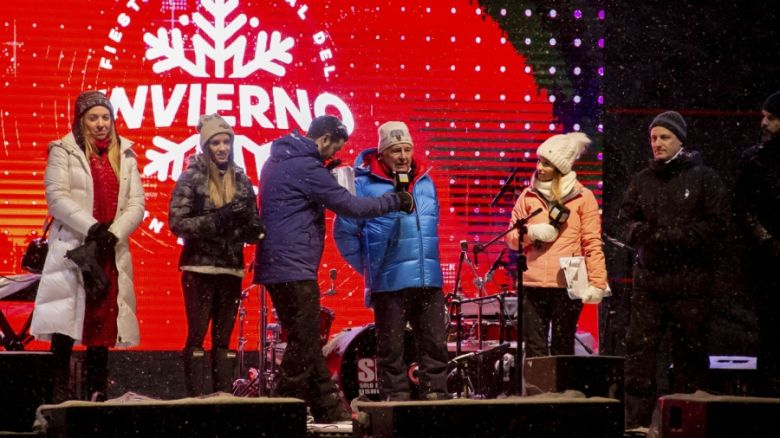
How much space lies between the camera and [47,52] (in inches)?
358

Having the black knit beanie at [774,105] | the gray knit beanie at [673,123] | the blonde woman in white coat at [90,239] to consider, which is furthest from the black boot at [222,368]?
the black knit beanie at [774,105]

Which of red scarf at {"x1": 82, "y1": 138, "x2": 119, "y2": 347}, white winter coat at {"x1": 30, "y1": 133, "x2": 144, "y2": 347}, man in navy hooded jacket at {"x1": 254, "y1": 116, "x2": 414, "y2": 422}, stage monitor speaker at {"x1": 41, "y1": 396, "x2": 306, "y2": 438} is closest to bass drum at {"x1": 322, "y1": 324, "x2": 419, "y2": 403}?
man in navy hooded jacket at {"x1": 254, "y1": 116, "x2": 414, "y2": 422}

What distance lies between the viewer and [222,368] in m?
6.08

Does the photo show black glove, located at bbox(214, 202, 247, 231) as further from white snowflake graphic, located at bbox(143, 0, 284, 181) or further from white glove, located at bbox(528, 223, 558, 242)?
white snowflake graphic, located at bbox(143, 0, 284, 181)

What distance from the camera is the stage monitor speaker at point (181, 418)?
3.65m

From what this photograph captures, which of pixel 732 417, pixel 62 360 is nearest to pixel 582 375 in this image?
pixel 732 417

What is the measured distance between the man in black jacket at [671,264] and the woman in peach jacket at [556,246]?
340mm

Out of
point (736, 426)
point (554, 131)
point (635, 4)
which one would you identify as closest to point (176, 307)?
point (554, 131)

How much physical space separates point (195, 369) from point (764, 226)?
351 centimetres

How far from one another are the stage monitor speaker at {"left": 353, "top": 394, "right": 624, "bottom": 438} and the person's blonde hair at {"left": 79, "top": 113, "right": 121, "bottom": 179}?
2745 mm

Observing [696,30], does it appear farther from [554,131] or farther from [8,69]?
[8,69]

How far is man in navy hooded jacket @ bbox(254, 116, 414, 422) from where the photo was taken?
6.05 m

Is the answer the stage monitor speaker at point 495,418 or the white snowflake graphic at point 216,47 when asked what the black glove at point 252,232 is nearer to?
the stage monitor speaker at point 495,418

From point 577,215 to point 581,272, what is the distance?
497mm
